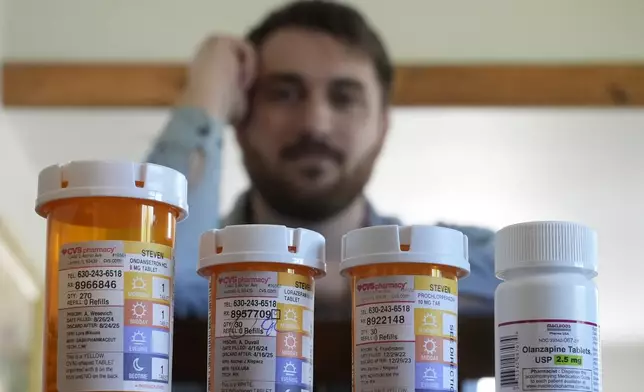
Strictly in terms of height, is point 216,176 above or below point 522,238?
above

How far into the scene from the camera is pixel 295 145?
1.13 m

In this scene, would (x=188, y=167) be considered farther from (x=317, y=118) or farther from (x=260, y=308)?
(x=260, y=308)

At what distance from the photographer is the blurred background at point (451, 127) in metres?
1.14

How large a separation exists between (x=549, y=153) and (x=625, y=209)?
12 centimetres

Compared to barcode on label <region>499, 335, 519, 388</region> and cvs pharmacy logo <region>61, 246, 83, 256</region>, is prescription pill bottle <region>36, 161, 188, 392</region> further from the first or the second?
barcode on label <region>499, 335, 519, 388</region>

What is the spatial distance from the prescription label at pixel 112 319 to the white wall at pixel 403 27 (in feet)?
2.24

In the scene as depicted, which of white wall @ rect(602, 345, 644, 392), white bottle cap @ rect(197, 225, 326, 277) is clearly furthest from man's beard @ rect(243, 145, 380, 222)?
white bottle cap @ rect(197, 225, 326, 277)

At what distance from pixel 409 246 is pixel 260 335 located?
110 mm

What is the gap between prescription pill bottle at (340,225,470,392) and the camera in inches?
23.0

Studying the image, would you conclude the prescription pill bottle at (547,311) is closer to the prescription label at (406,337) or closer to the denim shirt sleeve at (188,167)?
the prescription label at (406,337)

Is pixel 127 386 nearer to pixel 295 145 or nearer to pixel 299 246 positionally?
pixel 299 246

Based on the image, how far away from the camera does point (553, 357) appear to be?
0.57 meters

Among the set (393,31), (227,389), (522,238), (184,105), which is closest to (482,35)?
(393,31)

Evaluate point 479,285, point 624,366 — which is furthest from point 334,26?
point 624,366
